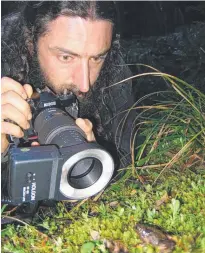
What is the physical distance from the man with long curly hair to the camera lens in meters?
0.18

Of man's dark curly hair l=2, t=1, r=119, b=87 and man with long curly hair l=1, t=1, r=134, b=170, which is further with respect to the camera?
man's dark curly hair l=2, t=1, r=119, b=87

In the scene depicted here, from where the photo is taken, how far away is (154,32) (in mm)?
6762

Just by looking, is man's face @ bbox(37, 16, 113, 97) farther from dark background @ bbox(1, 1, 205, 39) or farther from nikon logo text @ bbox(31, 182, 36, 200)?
dark background @ bbox(1, 1, 205, 39)

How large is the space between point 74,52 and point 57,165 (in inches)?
49.2

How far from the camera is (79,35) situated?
10.1ft

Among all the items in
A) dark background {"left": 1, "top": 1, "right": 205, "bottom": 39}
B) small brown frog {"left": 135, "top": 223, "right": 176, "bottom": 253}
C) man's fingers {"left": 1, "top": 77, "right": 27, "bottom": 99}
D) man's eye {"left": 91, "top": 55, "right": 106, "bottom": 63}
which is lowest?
dark background {"left": 1, "top": 1, "right": 205, "bottom": 39}

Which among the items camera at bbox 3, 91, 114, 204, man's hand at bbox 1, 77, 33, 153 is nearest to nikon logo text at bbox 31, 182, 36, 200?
camera at bbox 3, 91, 114, 204

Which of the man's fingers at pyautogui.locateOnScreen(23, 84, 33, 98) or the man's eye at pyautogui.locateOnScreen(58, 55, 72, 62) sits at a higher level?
the man's fingers at pyautogui.locateOnScreen(23, 84, 33, 98)

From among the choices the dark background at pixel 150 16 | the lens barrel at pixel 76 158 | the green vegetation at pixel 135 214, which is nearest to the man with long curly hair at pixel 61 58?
the lens barrel at pixel 76 158

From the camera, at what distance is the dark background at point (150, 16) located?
645 cm

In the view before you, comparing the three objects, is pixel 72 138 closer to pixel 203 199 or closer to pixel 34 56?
pixel 203 199

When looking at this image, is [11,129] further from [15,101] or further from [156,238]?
[156,238]

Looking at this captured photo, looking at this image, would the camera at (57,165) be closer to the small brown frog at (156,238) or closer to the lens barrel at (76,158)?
the lens barrel at (76,158)

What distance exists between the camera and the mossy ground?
6.18 ft
